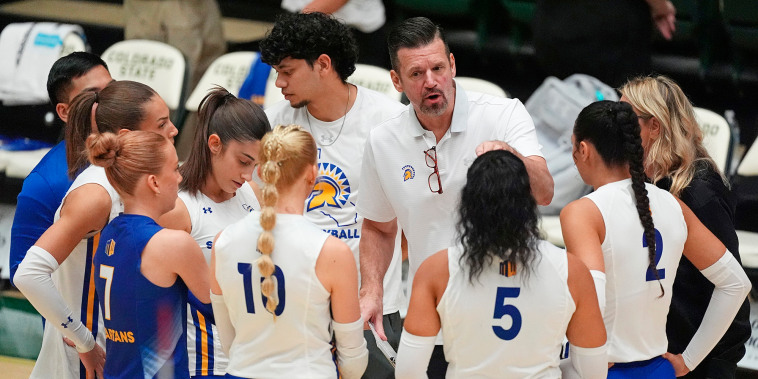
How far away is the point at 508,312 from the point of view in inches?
91.2

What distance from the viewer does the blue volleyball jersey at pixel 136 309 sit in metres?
2.60

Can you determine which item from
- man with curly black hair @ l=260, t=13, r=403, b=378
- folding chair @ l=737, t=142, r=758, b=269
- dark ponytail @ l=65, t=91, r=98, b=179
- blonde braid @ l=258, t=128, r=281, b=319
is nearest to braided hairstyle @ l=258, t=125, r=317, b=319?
blonde braid @ l=258, t=128, r=281, b=319

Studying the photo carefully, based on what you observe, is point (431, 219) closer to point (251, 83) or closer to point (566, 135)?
point (566, 135)

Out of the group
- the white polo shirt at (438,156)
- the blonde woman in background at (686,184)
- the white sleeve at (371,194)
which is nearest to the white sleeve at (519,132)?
the white polo shirt at (438,156)

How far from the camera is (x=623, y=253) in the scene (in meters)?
2.59

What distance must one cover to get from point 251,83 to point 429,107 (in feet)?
9.63

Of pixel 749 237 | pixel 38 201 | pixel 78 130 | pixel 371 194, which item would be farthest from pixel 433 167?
pixel 749 237

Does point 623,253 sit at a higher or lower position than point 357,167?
higher

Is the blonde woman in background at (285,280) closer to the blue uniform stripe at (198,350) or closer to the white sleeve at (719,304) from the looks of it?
the blue uniform stripe at (198,350)

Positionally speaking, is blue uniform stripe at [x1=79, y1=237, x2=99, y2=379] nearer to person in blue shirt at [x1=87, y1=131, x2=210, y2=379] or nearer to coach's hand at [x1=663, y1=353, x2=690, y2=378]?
person in blue shirt at [x1=87, y1=131, x2=210, y2=379]

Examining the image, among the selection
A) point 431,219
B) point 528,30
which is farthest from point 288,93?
point 528,30

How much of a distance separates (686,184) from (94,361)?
1991 mm

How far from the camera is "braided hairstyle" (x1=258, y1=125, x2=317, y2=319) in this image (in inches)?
93.6

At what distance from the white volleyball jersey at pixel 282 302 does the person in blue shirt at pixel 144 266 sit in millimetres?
202
